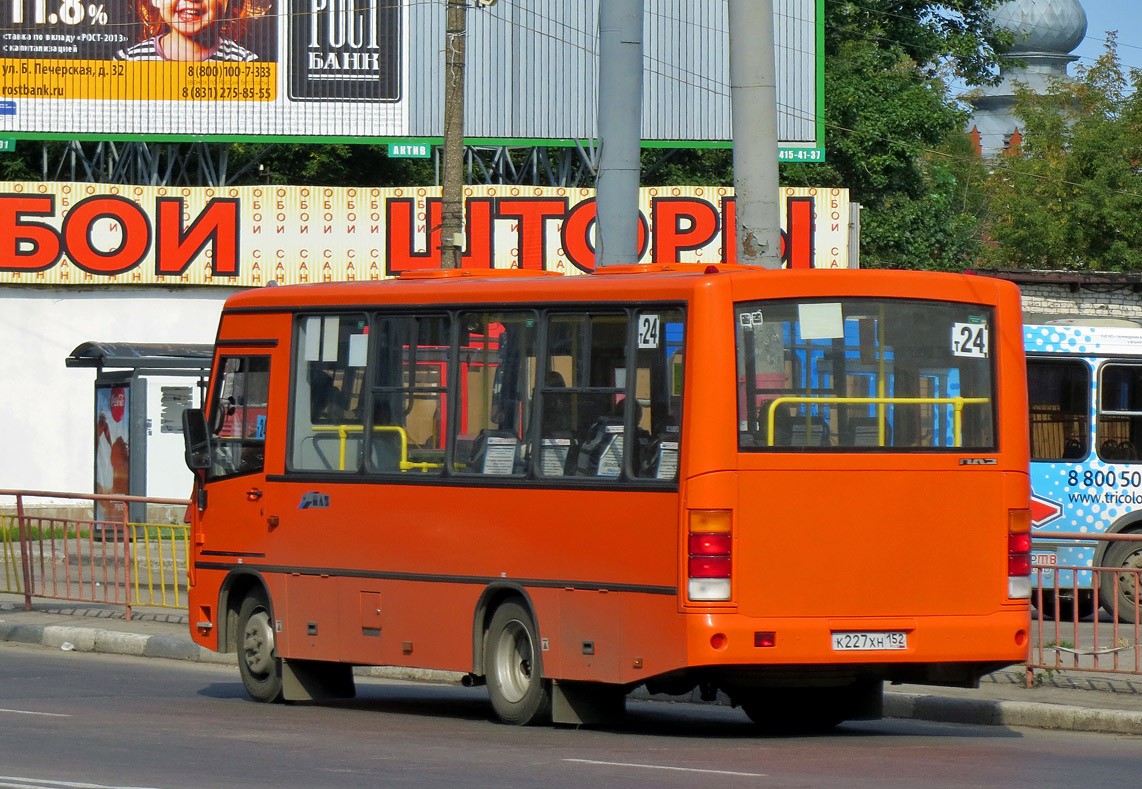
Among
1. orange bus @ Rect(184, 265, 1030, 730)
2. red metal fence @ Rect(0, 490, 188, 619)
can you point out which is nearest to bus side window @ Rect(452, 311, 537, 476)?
orange bus @ Rect(184, 265, 1030, 730)

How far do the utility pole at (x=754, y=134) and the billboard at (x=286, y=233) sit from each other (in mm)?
19099

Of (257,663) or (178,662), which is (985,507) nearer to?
(257,663)

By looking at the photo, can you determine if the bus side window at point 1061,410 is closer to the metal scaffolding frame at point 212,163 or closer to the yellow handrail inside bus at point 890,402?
the yellow handrail inside bus at point 890,402

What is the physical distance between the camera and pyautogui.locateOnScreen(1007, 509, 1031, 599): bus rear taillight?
10.9 metres

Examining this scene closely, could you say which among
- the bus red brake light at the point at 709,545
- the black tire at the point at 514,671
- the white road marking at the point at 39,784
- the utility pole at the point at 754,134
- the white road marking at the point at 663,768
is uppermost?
the utility pole at the point at 754,134

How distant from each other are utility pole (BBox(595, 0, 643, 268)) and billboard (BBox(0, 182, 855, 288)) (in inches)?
725

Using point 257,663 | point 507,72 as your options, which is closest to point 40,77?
point 507,72

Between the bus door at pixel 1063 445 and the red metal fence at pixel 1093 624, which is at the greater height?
the bus door at pixel 1063 445

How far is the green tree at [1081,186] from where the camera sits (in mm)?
51062

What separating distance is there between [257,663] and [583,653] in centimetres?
345

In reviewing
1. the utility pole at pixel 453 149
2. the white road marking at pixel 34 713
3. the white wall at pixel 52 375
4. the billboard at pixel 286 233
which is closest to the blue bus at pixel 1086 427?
the utility pole at pixel 453 149

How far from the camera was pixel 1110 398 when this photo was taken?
19984 millimetres

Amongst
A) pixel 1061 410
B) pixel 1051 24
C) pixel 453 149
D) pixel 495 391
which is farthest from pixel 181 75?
pixel 1051 24

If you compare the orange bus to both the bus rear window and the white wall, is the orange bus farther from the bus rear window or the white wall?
the white wall
